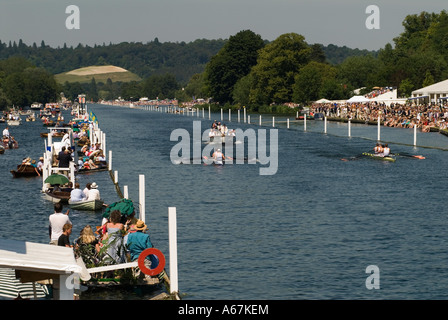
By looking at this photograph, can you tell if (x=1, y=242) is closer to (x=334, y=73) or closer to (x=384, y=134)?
(x=384, y=134)

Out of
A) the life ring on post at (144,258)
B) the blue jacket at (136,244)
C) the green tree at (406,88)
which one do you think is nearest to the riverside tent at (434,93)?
the green tree at (406,88)

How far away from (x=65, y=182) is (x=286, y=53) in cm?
13840

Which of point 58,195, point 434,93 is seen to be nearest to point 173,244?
point 58,195

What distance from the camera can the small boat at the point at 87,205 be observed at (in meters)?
39.6

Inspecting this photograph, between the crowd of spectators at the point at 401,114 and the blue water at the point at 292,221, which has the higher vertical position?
the crowd of spectators at the point at 401,114

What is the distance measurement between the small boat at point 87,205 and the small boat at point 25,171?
18.3 m

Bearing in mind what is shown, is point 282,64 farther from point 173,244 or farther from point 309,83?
point 173,244

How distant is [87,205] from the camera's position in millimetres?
39781

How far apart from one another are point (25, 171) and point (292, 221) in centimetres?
2752

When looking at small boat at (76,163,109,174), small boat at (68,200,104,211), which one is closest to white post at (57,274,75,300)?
small boat at (68,200,104,211)

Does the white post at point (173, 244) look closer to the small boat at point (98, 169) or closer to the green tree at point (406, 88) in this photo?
the small boat at point (98, 169)

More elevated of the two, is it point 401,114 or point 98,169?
point 401,114

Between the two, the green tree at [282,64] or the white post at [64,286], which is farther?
the green tree at [282,64]

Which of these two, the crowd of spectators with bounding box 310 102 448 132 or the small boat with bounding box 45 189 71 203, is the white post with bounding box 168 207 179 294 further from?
the crowd of spectators with bounding box 310 102 448 132
